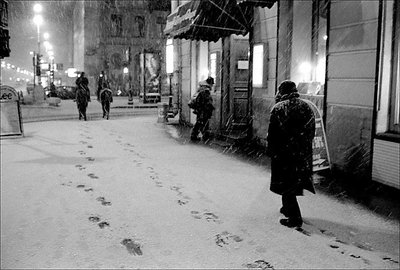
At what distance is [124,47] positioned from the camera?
5481 centimetres

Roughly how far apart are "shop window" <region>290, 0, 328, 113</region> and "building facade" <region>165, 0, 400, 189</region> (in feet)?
0.08

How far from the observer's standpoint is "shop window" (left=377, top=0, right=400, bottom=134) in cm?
734

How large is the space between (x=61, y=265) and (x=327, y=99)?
6.44 meters

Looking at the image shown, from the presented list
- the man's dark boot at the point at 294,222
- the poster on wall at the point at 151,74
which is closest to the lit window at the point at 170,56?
the poster on wall at the point at 151,74

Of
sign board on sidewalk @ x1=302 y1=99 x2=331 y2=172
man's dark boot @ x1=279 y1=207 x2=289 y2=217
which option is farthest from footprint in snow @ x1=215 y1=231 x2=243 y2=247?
sign board on sidewalk @ x1=302 y1=99 x2=331 y2=172

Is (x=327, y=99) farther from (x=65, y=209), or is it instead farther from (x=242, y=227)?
(x=65, y=209)

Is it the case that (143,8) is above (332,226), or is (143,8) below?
above

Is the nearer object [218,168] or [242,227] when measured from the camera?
[242,227]

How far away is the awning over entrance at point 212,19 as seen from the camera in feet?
40.3

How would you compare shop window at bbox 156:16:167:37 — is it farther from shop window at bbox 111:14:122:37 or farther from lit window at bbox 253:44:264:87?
lit window at bbox 253:44:264:87

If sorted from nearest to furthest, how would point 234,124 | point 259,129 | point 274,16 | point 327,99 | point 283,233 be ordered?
1. point 283,233
2. point 327,99
3. point 274,16
4. point 259,129
5. point 234,124

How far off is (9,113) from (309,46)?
9250mm

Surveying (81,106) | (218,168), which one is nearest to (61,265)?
(218,168)

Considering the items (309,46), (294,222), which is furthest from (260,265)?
(309,46)
